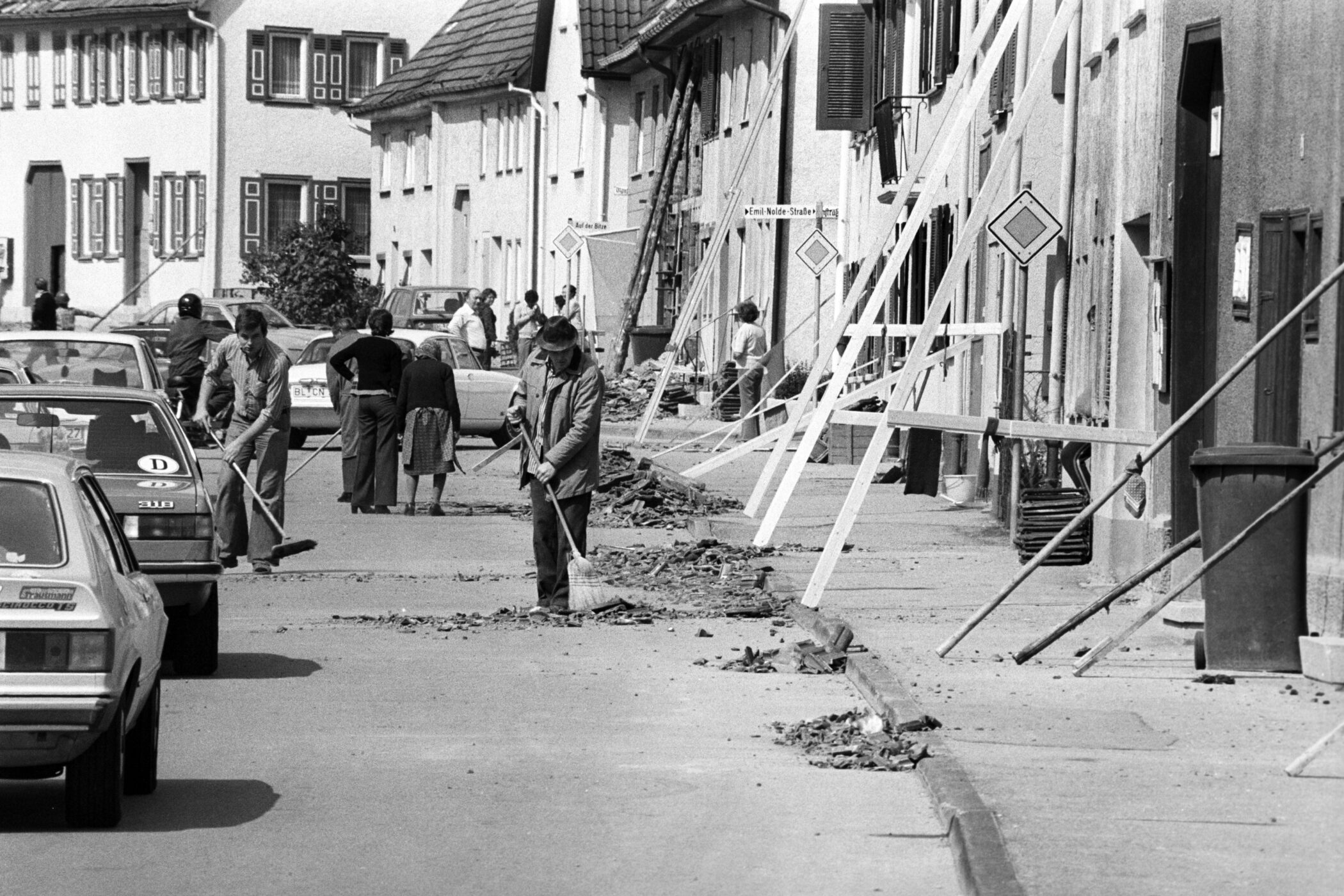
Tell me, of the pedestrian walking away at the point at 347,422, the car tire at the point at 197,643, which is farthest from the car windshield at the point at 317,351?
the car tire at the point at 197,643

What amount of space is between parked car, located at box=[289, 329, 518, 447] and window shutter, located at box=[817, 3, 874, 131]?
699 centimetres

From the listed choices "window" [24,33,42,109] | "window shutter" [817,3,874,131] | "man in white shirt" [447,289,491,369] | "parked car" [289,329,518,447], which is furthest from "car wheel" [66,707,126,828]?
"window" [24,33,42,109]

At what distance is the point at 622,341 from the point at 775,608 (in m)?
32.4

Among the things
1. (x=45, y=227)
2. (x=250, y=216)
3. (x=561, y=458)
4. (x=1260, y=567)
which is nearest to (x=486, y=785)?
(x=1260, y=567)

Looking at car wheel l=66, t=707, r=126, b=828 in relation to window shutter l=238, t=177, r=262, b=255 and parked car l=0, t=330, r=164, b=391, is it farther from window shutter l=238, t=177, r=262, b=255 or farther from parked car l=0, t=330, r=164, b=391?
window shutter l=238, t=177, r=262, b=255

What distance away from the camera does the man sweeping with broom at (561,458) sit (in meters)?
14.8

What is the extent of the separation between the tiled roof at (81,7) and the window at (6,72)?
3.50 ft

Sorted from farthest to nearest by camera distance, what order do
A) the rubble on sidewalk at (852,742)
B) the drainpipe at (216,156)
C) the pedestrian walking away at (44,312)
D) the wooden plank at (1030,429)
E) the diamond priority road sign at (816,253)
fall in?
the drainpipe at (216,156) → the pedestrian walking away at (44,312) → the diamond priority road sign at (816,253) → the wooden plank at (1030,429) → the rubble on sidewalk at (852,742)

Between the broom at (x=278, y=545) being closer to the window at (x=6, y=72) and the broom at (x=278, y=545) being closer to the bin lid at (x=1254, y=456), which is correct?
the bin lid at (x=1254, y=456)

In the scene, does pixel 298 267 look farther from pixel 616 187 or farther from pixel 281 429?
pixel 281 429

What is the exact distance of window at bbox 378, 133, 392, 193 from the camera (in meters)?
71.1

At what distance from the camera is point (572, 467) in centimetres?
1495

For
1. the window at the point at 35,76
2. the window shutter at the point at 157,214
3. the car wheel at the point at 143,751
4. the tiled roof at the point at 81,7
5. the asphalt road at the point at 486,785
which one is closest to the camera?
the asphalt road at the point at 486,785

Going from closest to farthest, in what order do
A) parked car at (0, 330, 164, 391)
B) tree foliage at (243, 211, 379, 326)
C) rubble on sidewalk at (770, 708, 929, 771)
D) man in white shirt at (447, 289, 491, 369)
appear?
rubble on sidewalk at (770, 708, 929, 771), parked car at (0, 330, 164, 391), man in white shirt at (447, 289, 491, 369), tree foliage at (243, 211, 379, 326)
